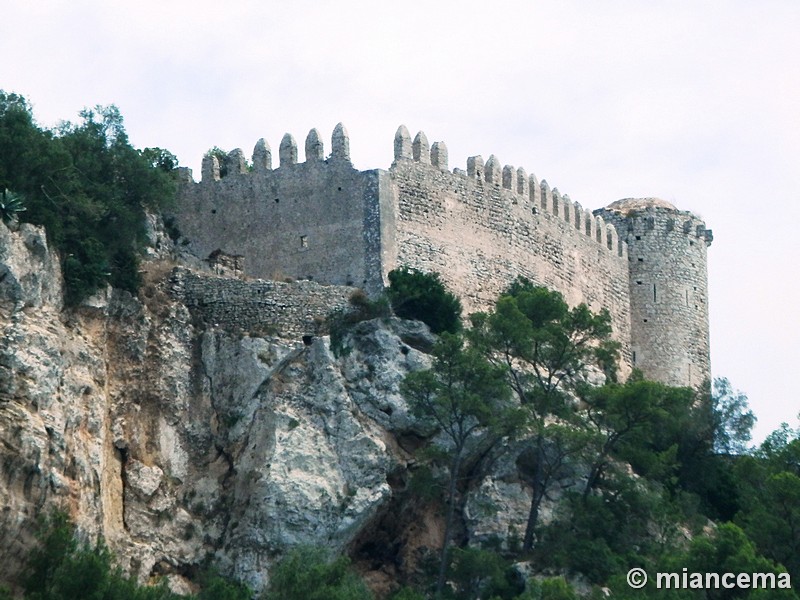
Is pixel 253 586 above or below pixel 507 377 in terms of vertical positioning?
below

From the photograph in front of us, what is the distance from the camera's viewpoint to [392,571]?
46969 millimetres

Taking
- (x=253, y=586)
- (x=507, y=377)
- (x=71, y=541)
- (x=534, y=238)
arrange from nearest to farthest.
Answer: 1. (x=71, y=541)
2. (x=253, y=586)
3. (x=507, y=377)
4. (x=534, y=238)

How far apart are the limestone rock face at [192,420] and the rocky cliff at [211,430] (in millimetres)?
35

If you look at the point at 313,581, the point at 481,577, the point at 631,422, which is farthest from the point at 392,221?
the point at 313,581

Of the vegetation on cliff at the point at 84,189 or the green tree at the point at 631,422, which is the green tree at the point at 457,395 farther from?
the vegetation on cliff at the point at 84,189

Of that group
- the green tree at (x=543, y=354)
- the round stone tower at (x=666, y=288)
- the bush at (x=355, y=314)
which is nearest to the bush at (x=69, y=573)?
the bush at (x=355, y=314)

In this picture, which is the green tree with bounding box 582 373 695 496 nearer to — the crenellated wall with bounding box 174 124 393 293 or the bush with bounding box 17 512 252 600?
the crenellated wall with bounding box 174 124 393 293

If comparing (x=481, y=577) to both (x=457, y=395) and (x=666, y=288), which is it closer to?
(x=457, y=395)

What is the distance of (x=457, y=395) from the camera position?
46719mm

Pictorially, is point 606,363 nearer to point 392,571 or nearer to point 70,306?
point 392,571

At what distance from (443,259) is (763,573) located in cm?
1202

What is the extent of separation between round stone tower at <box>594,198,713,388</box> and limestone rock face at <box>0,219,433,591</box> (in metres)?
11.4

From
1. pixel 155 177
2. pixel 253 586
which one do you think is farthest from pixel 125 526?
pixel 155 177

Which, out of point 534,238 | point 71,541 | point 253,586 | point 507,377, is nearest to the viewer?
point 71,541
